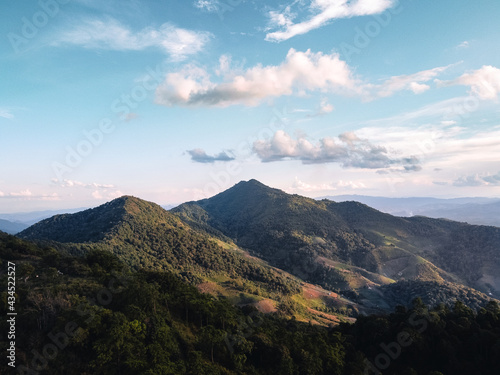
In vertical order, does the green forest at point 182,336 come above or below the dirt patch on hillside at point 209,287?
A: above

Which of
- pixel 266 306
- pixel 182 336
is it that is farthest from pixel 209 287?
pixel 182 336

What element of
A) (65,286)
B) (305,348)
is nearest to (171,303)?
(65,286)

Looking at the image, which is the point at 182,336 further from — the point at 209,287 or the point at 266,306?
the point at 209,287

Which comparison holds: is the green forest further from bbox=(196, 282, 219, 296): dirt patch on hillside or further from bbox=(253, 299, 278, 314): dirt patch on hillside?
bbox=(196, 282, 219, 296): dirt patch on hillside

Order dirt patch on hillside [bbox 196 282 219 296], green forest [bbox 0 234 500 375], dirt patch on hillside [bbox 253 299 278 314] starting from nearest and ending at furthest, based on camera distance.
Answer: green forest [bbox 0 234 500 375], dirt patch on hillside [bbox 253 299 278 314], dirt patch on hillside [bbox 196 282 219 296]

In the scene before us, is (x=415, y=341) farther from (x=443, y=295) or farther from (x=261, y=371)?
(x=443, y=295)

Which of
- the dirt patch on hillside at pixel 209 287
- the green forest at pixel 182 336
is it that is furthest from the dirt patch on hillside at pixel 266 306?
→ the green forest at pixel 182 336

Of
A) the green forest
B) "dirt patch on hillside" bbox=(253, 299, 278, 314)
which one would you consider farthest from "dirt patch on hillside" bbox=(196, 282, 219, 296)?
the green forest

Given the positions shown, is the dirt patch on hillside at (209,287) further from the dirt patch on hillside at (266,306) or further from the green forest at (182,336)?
the green forest at (182,336)
